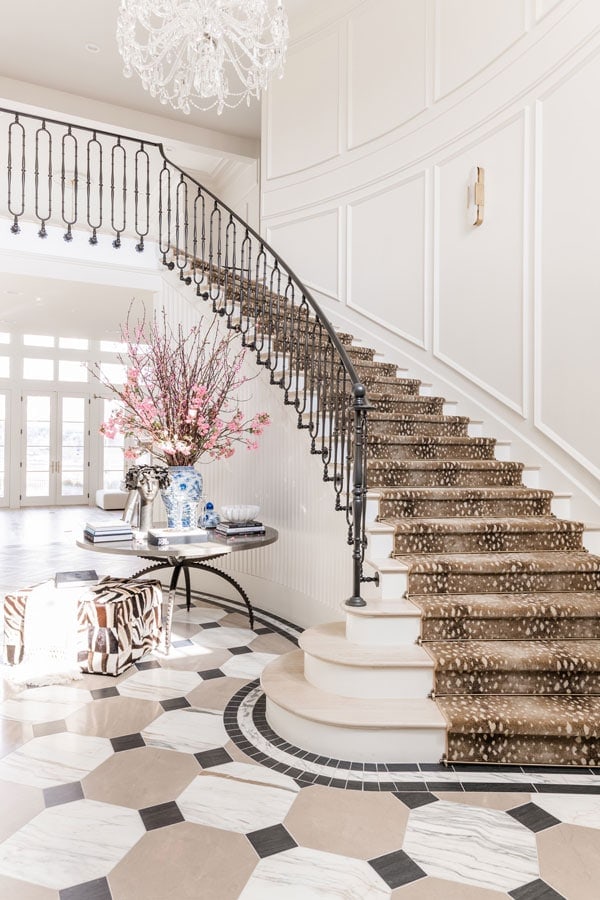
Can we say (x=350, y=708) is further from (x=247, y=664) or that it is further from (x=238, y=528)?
(x=238, y=528)

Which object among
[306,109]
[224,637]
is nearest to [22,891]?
[224,637]

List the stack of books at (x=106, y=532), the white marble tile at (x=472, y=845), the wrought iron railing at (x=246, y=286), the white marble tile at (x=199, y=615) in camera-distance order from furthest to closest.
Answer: the white marble tile at (x=199, y=615) < the stack of books at (x=106, y=532) < the wrought iron railing at (x=246, y=286) < the white marble tile at (x=472, y=845)

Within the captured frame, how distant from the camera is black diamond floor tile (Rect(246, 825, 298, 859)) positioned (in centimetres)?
181

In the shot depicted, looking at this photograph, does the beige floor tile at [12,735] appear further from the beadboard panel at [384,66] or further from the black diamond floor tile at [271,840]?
the beadboard panel at [384,66]

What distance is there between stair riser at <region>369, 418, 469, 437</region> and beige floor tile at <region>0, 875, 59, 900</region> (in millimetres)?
3138

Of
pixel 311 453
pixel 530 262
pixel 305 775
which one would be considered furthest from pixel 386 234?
pixel 305 775

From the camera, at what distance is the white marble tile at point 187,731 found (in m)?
2.45

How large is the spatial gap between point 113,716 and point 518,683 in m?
1.79

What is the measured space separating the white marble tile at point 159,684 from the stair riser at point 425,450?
1779 mm

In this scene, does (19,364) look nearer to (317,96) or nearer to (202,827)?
(317,96)

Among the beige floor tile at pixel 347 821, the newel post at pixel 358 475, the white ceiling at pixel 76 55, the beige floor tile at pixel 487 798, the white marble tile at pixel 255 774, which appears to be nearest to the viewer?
the beige floor tile at pixel 347 821

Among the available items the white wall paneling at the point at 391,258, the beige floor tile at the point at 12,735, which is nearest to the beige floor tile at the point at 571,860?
the beige floor tile at the point at 12,735

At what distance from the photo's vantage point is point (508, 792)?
2.14m

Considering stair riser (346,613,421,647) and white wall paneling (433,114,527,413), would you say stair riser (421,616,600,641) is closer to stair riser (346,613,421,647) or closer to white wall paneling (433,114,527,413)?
stair riser (346,613,421,647)
